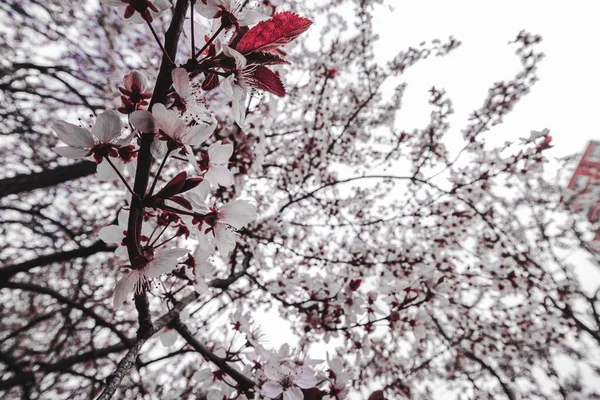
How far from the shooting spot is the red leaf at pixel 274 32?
79cm

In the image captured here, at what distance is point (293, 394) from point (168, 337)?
0.79m

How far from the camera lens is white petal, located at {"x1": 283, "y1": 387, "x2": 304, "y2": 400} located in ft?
5.17

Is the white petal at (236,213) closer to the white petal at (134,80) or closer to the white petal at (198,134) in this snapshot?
the white petal at (198,134)

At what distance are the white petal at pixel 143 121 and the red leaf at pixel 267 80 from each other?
30cm

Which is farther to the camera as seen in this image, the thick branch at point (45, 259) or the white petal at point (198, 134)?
the thick branch at point (45, 259)

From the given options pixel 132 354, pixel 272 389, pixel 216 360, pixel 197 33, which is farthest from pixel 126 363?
pixel 197 33

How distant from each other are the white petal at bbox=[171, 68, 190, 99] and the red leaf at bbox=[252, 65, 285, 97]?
0.61ft

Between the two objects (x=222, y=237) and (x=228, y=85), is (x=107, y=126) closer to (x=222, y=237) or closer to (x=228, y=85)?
(x=228, y=85)

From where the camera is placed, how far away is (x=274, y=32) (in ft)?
2.64

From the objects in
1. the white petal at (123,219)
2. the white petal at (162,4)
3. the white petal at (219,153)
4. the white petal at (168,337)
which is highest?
the white petal at (162,4)

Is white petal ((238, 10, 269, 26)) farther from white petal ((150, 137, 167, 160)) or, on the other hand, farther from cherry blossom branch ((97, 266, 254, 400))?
cherry blossom branch ((97, 266, 254, 400))

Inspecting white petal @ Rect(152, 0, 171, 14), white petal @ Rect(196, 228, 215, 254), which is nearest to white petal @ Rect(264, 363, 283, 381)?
white petal @ Rect(196, 228, 215, 254)

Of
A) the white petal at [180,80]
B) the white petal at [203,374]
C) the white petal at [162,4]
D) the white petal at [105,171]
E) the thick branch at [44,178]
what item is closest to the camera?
the white petal at [180,80]

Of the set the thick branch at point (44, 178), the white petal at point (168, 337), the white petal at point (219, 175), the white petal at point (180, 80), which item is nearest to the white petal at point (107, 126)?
the white petal at point (180, 80)
